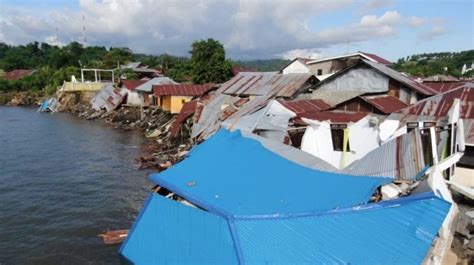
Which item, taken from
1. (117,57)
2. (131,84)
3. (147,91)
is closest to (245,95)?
(147,91)

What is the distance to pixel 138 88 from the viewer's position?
148ft

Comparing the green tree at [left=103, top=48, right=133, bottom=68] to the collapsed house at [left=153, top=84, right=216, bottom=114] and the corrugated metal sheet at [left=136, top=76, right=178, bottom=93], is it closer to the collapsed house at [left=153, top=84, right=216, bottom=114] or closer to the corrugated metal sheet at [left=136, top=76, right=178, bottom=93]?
the corrugated metal sheet at [left=136, top=76, right=178, bottom=93]

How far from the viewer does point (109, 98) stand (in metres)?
48.7

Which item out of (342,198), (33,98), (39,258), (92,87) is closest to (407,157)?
(342,198)

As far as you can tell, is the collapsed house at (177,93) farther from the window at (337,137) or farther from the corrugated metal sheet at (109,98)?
the window at (337,137)

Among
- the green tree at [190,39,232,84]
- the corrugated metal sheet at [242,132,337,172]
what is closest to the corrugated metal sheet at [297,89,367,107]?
the corrugated metal sheet at [242,132,337,172]

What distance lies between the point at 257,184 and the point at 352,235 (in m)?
2.75

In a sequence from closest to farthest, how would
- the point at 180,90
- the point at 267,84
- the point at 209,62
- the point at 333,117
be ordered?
the point at 333,117 < the point at 267,84 < the point at 180,90 < the point at 209,62

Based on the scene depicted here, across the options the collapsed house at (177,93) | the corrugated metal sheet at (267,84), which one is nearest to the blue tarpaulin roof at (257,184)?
the corrugated metal sheet at (267,84)

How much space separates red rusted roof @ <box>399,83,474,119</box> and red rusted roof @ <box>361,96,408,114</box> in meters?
2.35

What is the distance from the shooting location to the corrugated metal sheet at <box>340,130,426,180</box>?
1033cm

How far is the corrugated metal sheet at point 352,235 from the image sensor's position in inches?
294

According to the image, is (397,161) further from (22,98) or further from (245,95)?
(22,98)

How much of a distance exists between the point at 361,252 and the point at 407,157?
450 cm
